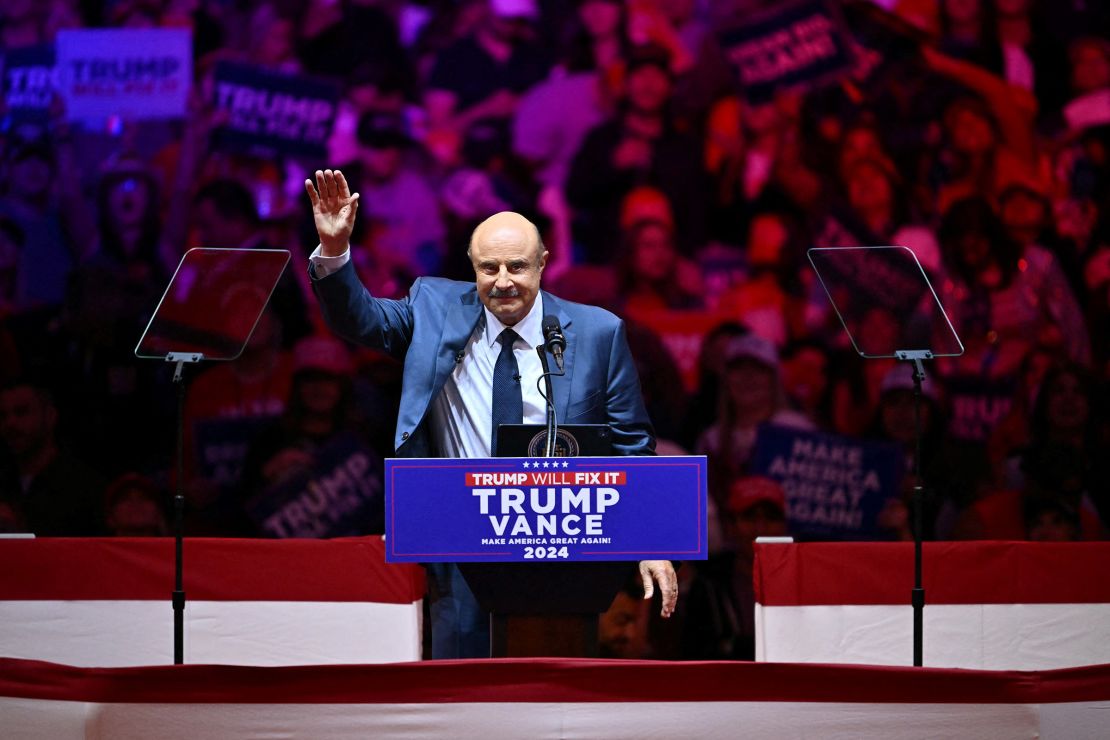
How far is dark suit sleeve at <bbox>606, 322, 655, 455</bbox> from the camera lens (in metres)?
3.20

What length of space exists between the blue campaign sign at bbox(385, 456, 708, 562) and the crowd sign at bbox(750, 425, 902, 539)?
344cm

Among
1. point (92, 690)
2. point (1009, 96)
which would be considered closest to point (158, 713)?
point (92, 690)

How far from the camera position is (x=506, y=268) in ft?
10.2

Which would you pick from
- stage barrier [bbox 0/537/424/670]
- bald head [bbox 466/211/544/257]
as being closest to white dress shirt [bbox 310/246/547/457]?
bald head [bbox 466/211/544/257]

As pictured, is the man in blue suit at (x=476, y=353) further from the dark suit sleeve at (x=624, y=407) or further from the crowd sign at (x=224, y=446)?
the crowd sign at (x=224, y=446)

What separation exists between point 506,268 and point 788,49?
361 cm

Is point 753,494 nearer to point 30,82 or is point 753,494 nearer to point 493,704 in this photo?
point 493,704

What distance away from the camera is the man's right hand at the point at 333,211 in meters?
2.92

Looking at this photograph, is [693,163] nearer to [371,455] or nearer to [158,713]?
[371,455]

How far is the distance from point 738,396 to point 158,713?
3.85 meters

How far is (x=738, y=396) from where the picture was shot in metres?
5.93

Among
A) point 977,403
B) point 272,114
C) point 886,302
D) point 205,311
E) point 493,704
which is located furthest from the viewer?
point 272,114

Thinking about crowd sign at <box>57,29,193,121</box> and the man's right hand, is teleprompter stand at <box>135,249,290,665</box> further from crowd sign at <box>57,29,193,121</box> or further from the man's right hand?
crowd sign at <box>57,29,193,121</box>

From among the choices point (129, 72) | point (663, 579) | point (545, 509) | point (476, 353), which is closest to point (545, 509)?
point (545, 509)
